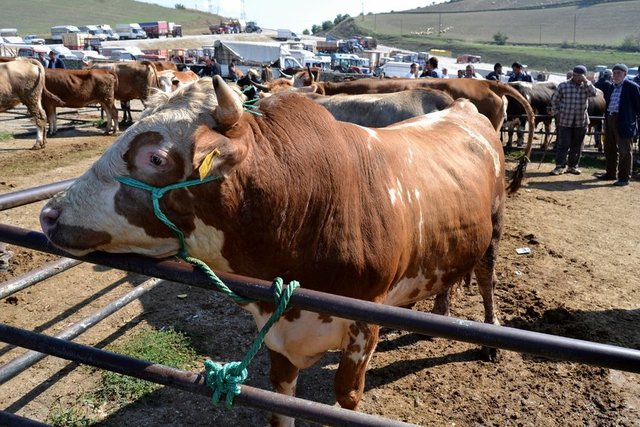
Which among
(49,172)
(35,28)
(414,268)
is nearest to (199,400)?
(414,268)

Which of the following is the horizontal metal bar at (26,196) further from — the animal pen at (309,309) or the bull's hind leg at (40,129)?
the bull's hind leg at (40,129)

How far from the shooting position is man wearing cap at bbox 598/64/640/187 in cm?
950

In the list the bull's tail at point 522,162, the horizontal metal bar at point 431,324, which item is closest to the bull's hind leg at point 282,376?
the horizontal metal bar at point 431,324

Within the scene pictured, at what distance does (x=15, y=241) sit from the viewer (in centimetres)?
193

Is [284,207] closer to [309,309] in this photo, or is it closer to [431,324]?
[309,309]

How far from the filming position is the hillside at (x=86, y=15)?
334 feet

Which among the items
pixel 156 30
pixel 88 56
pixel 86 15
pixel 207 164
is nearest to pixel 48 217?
pixel 207 164

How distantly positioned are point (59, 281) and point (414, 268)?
394 cm

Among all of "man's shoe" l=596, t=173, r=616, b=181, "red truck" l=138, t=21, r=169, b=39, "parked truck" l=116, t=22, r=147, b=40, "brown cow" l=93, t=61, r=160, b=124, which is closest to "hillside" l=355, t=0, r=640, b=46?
"red truck" l=138, t=21, r=169, b=39

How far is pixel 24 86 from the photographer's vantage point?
42.4ft

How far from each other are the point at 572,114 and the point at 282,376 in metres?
9.69

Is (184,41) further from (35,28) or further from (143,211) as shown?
(143,211)

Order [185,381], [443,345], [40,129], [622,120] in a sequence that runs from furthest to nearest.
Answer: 1. [40,129]
2. [622,120]
3. [443,345]
4. [185,381]

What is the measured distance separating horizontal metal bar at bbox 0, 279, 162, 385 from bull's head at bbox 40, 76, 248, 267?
1.62 meters
